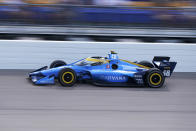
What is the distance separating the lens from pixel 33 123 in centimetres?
452

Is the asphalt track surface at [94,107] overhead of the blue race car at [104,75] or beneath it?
beneath

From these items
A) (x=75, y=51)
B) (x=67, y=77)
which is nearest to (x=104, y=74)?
(x=67, y=77)

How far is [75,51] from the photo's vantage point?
868 centimetres

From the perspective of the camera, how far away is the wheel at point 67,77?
21.8 ft

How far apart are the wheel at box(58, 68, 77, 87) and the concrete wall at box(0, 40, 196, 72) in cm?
203

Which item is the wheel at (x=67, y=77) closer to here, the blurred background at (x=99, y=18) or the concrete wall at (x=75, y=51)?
the concrete wall at (x=75, y=51)

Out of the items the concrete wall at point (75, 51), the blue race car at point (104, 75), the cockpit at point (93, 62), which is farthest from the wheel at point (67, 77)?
the concrete wall at point (75, 51)

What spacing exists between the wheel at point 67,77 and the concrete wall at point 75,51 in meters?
2.03

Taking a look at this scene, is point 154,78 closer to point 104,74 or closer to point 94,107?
point 104,74

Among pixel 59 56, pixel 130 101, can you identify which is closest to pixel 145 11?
pixel 59 56

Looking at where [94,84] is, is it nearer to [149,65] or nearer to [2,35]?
[149,65]

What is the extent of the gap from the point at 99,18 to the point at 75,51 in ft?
3.55

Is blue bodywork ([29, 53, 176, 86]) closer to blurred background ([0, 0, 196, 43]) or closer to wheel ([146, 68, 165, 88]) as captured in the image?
wheel ([146, 68, 165, 88])

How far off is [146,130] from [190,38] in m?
5.33
